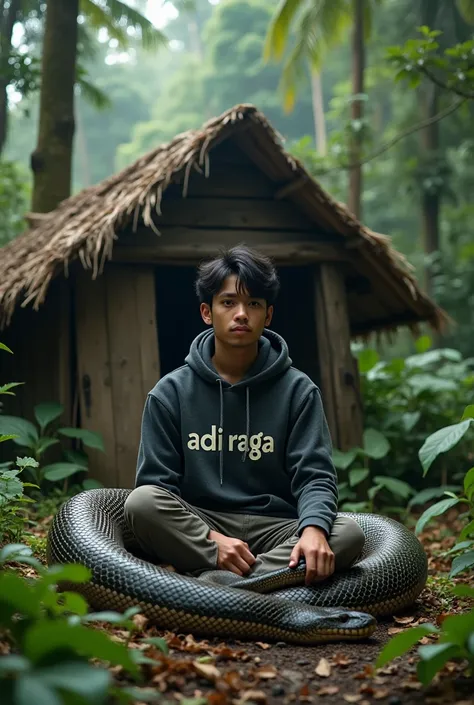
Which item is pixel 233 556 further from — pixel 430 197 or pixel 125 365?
pixel 430 197

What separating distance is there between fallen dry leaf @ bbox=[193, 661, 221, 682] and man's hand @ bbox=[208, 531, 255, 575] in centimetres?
97

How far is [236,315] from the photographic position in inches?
150

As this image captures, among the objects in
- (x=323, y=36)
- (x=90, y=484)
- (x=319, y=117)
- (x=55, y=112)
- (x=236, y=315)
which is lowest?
(x=90, y=484)

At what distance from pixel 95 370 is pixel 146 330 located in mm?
530

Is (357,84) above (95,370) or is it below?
above

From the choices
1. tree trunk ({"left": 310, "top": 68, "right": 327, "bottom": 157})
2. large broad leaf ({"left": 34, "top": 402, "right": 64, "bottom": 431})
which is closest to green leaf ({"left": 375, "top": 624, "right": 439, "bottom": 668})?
large broad leaf ({"left": 34, "top": 402, "right": 64, "bottom": 431})

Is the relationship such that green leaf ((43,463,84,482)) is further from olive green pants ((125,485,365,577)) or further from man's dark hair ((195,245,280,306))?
man's dark hair ((195,245,280,306))

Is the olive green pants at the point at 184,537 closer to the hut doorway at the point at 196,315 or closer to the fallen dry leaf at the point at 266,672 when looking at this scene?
the fallen dry leaf at the point at 266,672

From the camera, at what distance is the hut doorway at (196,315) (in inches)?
312

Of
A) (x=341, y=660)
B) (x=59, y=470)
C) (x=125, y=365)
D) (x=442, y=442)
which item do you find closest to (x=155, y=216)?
(x=125, y=365)

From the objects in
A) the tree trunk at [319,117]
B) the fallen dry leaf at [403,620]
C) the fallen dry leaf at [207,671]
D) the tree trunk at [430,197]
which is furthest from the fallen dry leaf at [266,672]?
the tree trunk at [319,117]

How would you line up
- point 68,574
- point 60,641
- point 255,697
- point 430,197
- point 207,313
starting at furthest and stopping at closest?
point 430,197 → point 207,313 → point 255,697 → point 68,574 → point 60,641

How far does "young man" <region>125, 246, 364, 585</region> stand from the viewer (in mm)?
3639

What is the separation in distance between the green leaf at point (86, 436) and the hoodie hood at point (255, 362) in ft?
6.58
